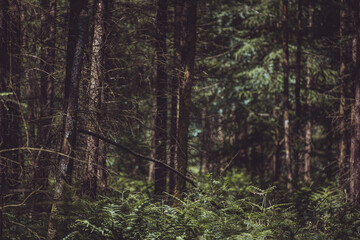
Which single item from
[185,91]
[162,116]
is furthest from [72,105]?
[162,116]

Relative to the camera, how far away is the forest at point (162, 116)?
575 cm

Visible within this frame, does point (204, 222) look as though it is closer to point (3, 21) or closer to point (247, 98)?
point (3, 21)

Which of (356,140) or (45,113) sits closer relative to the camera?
(45,113)

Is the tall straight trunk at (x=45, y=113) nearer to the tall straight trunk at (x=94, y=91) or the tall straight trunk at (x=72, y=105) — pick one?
the tall straight trunk at (x=72, y=105)

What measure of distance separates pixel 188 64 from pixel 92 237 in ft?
15.0

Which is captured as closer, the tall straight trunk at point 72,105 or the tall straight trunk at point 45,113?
the tall straight trunk at point 72,105

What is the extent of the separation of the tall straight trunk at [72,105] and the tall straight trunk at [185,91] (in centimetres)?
277

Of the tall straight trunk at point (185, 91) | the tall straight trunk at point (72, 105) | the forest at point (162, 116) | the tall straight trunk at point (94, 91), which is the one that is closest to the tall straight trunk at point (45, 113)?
the forest at point (162, 116)

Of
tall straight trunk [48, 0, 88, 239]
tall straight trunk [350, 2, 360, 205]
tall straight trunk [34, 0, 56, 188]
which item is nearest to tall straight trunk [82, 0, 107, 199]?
tall straight trunk [34, 0, 56, 188]

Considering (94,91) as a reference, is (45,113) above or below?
below

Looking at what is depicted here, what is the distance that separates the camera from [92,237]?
17.7 feet

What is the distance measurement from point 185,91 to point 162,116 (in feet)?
13.1

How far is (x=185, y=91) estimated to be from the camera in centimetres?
855

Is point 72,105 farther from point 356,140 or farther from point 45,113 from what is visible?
point 356,140
